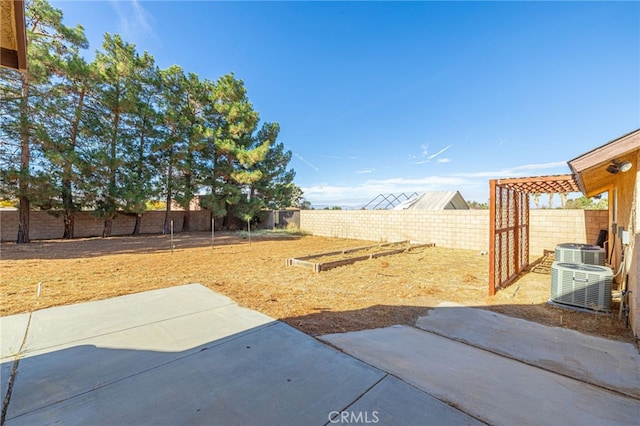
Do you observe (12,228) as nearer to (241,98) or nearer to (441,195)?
(241,98)

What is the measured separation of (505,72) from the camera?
9.22 m

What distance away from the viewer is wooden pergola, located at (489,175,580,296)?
174 inches

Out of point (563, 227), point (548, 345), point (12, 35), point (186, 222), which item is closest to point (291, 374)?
point (548, 345)

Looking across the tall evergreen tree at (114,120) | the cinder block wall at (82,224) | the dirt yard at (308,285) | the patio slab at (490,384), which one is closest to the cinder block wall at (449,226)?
the dirt yard at (308,285)

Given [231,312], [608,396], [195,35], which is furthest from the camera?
[195,35]

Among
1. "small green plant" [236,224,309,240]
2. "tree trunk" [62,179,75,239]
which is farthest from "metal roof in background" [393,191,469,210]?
"tree trunk" [62,179,75,239]

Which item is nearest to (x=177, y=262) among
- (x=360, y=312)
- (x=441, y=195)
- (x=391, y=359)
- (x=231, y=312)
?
(x=231, y=312)

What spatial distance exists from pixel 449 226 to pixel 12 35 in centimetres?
1122

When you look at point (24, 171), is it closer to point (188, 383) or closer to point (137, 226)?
point (137, 226)

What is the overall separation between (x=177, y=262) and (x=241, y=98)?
1215cm

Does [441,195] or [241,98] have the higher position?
[241,98]

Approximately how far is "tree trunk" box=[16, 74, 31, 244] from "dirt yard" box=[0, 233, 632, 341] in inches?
145

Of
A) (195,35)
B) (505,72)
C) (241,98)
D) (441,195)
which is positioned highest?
(241,98)

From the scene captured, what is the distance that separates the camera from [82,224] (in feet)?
42.3
